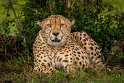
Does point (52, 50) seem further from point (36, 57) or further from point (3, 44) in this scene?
point (3, 44)

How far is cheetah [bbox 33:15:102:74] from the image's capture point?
40.2ft

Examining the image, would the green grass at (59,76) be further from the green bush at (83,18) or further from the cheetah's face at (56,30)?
the green bush at (83,18)

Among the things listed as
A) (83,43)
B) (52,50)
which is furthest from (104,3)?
(52,50)

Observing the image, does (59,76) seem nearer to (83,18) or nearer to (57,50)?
(57,50)

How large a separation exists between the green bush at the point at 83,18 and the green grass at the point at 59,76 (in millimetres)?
1199

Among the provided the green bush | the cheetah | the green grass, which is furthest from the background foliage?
the cheetah

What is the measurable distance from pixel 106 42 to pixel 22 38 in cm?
177

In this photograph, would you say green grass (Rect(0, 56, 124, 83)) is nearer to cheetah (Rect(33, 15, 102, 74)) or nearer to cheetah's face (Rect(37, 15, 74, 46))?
cheetah (Rect(33, 15, 102, 74))

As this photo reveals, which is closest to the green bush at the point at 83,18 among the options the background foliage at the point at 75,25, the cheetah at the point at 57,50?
the background foliage at the point at 75,25

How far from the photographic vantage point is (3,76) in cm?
1216

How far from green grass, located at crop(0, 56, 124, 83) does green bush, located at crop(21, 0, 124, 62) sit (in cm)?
120

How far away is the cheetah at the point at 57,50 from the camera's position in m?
12.2

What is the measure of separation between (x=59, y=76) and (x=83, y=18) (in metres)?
2.47

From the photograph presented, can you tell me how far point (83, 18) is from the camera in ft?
45.1
